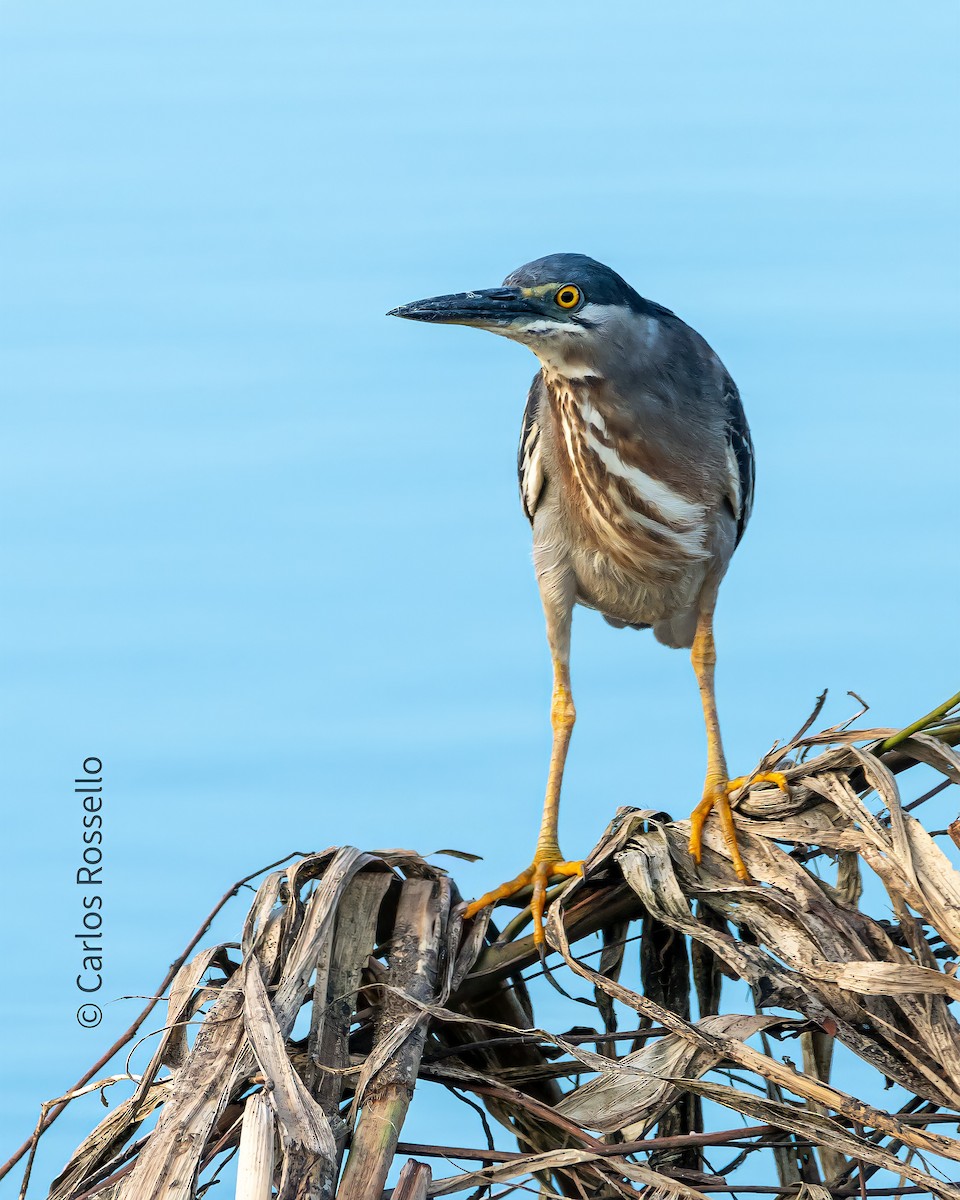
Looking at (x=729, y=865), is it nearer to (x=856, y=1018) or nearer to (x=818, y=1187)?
(x=856, y=1018)

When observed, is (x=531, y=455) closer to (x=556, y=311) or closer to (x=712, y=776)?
(x=556, y=311)

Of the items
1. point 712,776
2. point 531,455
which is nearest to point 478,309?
point 531,455

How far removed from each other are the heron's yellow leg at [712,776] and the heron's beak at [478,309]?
75 centimetres

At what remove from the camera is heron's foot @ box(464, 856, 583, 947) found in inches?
88.3

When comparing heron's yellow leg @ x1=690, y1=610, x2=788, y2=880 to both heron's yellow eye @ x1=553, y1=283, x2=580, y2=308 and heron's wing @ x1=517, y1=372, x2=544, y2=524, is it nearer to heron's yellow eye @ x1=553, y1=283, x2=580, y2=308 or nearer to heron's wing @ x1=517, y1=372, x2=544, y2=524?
heron's wing @ x1=517, y1=372, x2=544, y2=524

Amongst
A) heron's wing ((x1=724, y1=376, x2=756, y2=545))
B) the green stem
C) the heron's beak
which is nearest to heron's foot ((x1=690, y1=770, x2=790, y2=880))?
the green stem

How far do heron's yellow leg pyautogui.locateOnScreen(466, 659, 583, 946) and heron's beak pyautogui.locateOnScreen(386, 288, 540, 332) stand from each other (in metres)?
0.76

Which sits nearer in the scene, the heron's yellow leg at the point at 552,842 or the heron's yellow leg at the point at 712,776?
the heron's yellow leg at the point at 712,776

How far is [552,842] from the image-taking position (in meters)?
2.80

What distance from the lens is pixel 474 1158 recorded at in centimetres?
180

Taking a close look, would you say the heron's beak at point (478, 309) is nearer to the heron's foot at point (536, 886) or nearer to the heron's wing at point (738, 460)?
the heron's wing at point (738, 460)

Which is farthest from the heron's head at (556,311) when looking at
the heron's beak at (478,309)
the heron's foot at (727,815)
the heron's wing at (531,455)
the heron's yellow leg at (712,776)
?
the heron's foot at (727,815)

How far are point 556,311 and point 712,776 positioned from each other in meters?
0.85

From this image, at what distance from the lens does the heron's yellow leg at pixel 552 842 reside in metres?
2.29
